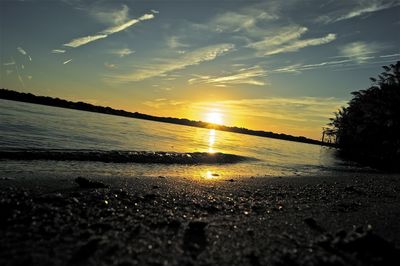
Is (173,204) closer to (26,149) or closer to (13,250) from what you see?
(13,250)

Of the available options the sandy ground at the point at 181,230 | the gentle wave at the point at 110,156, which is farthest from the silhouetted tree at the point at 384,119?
the sandy ground at the point at 181,230

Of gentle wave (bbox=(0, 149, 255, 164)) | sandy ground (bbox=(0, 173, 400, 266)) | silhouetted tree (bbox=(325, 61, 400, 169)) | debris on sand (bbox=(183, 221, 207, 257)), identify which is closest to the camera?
sandy ground (bbox=(0, 173, 400, 266))

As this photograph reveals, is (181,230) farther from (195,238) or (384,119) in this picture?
(384,119)

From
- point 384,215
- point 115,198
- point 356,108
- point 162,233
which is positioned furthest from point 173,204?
point 356,108

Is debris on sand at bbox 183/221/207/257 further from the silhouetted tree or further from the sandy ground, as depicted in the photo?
the silhouetted tree

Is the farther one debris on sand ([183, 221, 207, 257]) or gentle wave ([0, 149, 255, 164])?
gentle wave ([0, 149, 255, 164])

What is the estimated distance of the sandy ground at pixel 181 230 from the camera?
452 centimetres

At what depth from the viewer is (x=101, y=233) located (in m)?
5.30

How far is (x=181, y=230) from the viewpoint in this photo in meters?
5.84

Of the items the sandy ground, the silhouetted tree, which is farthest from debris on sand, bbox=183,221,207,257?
the silhouetted tree

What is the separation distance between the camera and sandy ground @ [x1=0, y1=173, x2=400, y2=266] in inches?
178

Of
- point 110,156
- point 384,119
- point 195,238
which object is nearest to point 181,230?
point 195,238

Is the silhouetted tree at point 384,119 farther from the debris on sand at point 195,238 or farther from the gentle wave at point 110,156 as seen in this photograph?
the debris on sand at point 195,238

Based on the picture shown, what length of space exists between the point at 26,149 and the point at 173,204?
12.4 metres
